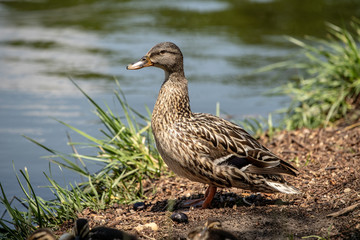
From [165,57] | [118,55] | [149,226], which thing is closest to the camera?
[149,226]

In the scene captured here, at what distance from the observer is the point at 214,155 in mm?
5266

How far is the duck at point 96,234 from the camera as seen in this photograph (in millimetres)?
4191

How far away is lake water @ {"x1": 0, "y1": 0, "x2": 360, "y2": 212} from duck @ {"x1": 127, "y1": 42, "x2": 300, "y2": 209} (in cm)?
173

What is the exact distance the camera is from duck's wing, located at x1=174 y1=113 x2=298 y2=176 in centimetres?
523

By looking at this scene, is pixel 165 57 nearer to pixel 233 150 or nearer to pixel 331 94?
pixel 233 150

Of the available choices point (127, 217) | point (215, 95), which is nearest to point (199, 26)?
point (215, 95)

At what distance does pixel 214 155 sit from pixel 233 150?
0.61ft

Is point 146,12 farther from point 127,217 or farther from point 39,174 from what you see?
point 127,217

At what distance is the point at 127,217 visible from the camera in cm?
520

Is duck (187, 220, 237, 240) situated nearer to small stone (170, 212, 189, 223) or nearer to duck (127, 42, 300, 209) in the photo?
small stone (170, 212, 189, 223)

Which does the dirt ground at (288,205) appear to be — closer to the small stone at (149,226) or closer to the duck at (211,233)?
the small stone at (149,226)

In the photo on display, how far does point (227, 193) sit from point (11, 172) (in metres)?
2.59

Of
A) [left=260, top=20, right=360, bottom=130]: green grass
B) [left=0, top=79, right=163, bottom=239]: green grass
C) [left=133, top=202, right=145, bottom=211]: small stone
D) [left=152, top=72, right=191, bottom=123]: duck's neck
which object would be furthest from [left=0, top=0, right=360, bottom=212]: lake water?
[left=152, top=72, right=191, bottom=123]: duck's neck

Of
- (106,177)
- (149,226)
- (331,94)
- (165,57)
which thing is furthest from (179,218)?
(331,94)
